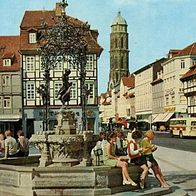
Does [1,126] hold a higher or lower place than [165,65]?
lower

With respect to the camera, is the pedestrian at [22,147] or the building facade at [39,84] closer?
the pedestrian at [22,147]

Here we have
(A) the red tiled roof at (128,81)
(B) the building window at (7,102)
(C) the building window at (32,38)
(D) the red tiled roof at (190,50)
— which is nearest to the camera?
(B) the building window at (7,102)

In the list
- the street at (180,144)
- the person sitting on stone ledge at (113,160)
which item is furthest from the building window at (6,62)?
the person sitting on stone ledge at (113,160)

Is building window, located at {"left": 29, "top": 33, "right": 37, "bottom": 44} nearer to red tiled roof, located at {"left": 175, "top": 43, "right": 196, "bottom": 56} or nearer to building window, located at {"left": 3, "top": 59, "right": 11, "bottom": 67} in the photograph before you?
building window, located at {"left": 3, "top": 59, "right": 11, "bottom": 67}

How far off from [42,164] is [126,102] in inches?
5409

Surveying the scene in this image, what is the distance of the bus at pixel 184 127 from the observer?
5871 centimetres

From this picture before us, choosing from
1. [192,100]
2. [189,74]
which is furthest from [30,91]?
[189,74]

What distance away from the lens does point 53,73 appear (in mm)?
56875

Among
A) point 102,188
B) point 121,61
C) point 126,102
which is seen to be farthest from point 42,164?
point 121,61

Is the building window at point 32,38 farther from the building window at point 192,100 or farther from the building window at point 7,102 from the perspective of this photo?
the building window at point 192,100

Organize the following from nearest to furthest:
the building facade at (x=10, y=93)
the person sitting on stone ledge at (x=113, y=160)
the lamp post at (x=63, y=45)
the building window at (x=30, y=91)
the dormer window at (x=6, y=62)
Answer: the person sitting on stone ledge at (x=113, y=160) < the lamp post at (x=63, y=45) < the building facade at (x=10, y=93) < the building window at (x=30, y=91) < the dormer window at (x=6, y=62)

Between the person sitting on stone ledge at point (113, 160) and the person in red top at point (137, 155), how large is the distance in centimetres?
37

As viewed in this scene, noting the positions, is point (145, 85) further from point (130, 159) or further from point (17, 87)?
point (130, 159)

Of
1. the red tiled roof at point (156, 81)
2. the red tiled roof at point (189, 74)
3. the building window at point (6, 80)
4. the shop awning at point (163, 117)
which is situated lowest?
the shop awning at point (163, 117)
